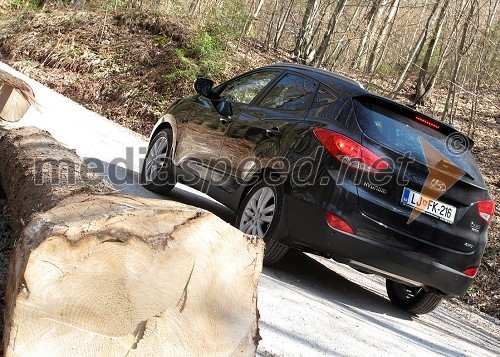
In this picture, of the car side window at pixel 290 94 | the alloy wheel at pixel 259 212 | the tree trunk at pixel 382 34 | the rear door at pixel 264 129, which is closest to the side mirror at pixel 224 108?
the rear door at pixel 264 129

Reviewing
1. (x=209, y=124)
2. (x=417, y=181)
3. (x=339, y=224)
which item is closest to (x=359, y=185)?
(x=339, y=224)

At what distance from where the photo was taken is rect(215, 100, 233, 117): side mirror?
23.1ft

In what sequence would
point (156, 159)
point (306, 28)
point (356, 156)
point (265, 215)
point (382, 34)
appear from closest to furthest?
point (356, 156) → point (265, 215) → point (156, 159) → point (382, 34) → point (306, 28)

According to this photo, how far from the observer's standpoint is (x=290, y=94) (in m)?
6.54

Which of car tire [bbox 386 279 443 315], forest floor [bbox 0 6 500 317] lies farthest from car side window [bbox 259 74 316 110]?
forest floor [bbox 0 6 500 317]

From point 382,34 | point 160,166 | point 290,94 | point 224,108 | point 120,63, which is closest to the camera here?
point 290,94

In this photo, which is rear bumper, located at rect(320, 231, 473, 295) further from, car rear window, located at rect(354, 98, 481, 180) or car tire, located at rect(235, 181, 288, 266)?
car rear window, located at rect(354, 98, 481, 180)

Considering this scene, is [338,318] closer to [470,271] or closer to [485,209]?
[470,271]

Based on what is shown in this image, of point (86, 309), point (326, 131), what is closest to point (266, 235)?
point (326, 131)

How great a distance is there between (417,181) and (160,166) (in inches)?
144

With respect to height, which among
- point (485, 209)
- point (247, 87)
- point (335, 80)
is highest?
point (335, 80)

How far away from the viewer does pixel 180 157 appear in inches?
305

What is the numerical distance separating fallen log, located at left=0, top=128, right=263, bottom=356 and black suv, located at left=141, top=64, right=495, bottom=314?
2.09 m

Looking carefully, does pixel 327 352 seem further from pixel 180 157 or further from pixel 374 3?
pixel 374 3
